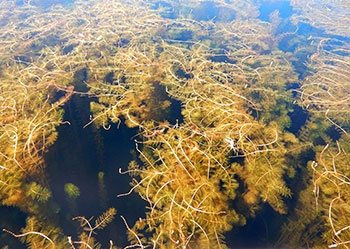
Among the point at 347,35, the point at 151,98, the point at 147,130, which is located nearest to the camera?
the point at 147,130

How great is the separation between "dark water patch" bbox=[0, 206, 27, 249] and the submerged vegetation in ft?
0.19

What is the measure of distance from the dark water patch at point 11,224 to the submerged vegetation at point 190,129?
2.3 inches

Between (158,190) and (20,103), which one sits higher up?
(20,103)

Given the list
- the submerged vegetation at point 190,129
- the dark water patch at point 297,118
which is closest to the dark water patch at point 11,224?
the submerged vegetation at point 190,129

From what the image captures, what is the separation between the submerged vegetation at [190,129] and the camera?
1609mm

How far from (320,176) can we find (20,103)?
13.2ft

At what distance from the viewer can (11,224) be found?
1.54m

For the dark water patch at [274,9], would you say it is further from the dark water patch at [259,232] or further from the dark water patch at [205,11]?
the dark water patch at [259,232]

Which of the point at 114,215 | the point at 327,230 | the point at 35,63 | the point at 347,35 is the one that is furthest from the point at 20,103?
the point at 347,35

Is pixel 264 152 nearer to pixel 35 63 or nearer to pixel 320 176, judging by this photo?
pixel 320 176

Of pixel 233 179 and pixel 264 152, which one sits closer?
pixel 233 179

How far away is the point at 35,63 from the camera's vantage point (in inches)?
129

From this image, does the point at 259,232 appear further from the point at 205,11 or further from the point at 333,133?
the point at 205,11

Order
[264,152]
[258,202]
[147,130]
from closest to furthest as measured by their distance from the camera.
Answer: [258,202] < [264,152] < [147,130]
